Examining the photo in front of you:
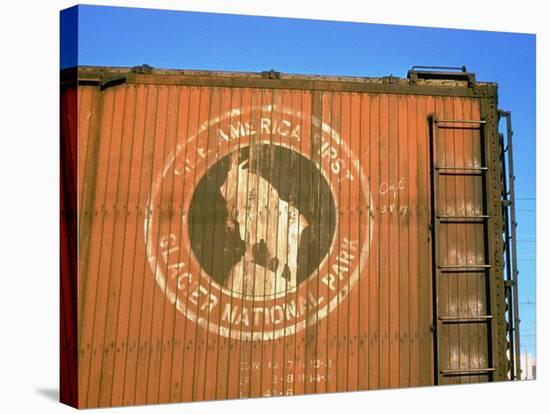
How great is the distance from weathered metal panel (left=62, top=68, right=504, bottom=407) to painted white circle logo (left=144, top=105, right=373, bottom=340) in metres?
0.02

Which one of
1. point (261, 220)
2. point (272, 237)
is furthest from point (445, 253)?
point (261, 220)

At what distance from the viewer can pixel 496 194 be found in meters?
13.8

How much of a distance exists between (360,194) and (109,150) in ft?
9.87

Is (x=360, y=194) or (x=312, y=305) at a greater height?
(x=360, y=194)

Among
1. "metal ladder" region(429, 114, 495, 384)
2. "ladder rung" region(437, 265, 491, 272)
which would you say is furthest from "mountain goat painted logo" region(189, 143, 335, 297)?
"ladder rung" region(437, 265, 491, 272)

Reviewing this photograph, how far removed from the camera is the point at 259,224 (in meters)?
12.7

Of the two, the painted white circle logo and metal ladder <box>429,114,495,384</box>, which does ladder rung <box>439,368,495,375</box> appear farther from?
the painted white circle logo

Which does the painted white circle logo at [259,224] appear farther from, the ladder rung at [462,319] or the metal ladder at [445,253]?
the ladder rung at [462,319]

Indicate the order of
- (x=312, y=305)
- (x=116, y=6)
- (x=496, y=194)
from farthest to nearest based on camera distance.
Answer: (x=496, y=194) → (x=312, y=305) → (x=116, y=6)

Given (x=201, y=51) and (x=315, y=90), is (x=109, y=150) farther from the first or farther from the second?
(x=315, y=90)

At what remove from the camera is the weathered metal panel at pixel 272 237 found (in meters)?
12.1

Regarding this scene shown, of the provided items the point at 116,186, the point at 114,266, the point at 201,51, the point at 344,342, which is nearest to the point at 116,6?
the point at 201,51

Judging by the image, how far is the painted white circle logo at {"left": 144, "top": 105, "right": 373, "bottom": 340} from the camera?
40.5ft

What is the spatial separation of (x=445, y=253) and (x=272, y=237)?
224 centimetres
